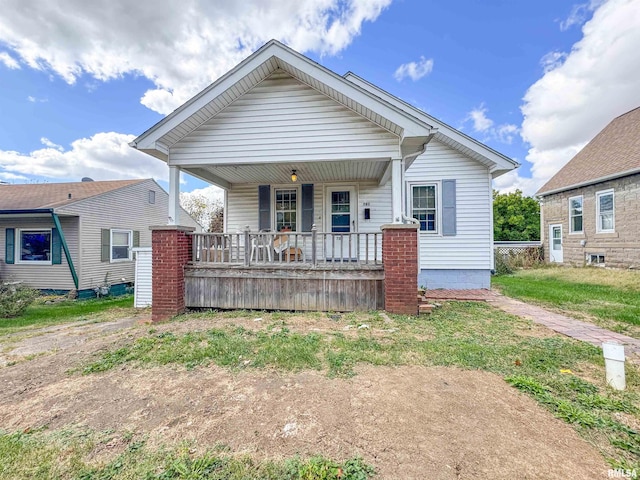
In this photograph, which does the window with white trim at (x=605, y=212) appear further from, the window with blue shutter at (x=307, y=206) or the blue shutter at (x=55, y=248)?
the blue shutter at (x=55, y=248)

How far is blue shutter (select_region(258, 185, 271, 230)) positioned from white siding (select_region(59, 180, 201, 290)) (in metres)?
4.58

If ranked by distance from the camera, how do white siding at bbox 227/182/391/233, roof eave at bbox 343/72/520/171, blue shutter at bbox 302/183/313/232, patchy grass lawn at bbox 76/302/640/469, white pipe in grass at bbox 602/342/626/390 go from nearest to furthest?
1. patchy grass lawn at bbox 76/302/640/469
2. white pipe in grass at bbox 602/342/626/390
3. roof eave at bbox 343/72/520/171
4. white siding at bbox 227/182/391/233
5. blue shutter at bbox 302/183/313/232

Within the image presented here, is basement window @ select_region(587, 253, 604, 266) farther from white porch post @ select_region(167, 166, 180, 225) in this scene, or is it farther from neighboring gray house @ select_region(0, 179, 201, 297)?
neighboring gray house @ select_region(0, 179, 201, 297)

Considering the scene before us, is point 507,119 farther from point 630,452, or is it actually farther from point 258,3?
point 630,452

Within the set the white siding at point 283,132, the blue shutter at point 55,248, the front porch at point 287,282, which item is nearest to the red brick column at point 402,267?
the front porch at point 287,282

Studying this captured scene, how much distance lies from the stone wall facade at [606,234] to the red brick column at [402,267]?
10.8m

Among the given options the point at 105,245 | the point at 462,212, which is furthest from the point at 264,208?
the point at 105,245

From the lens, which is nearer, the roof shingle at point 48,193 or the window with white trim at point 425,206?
the window with white trim at point 425,206

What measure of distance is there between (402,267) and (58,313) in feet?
31.3

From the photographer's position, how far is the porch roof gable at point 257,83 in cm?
504

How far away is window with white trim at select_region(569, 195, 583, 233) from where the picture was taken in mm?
12867

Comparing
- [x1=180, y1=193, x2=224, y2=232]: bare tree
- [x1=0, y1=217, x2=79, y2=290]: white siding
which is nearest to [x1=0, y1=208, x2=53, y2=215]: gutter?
[x1=0, y1=217, x2=79, y2=290]: white siding

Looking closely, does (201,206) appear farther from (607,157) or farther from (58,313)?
(607,157)

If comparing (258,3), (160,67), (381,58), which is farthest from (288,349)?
(160,67)
